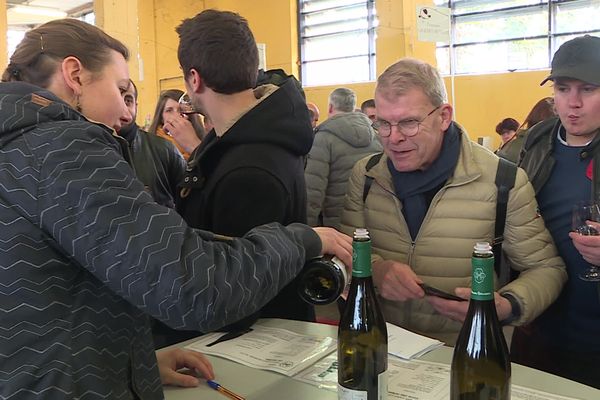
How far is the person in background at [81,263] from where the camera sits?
2.75 ft

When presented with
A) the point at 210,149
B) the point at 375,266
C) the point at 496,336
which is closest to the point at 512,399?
the point at 496,336

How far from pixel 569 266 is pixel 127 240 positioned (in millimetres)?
1472

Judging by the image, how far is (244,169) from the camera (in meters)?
1.54

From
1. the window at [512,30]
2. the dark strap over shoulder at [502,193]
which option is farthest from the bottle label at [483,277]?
the window at [512,30]

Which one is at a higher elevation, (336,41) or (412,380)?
(336,41)

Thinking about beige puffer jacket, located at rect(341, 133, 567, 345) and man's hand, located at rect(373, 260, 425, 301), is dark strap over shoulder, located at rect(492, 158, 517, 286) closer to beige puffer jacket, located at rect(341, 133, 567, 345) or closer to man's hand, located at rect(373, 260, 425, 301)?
beige puffer jacket, located at rect(341, 133, 567, 345)

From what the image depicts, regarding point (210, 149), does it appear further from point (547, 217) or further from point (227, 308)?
point (547, 217)

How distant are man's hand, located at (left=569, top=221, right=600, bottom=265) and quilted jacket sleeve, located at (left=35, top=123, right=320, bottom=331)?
1130mm

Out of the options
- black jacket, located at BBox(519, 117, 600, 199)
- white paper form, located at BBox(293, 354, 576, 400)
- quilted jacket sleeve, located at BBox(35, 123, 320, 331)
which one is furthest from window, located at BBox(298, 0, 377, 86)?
quilted jacket sleeve, located at BBox(35, 123, 320, 331)

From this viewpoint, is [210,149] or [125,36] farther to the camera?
[125,36]

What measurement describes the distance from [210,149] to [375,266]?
1.92 feet

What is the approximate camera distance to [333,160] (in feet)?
10.6

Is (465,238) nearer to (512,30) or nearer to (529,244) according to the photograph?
(529,244)

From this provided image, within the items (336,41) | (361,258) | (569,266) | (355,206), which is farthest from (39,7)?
(361,258)
